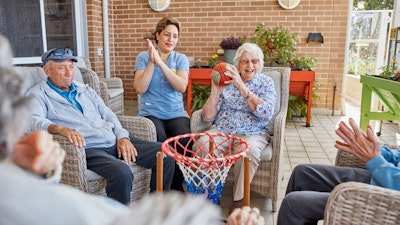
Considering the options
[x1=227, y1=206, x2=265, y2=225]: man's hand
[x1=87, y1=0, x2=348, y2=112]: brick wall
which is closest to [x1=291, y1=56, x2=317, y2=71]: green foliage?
[x1=87, y1=0, x2=348, y2=112]: brick wall

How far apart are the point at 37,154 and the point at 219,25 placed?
16.5 feet

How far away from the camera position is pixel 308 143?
3.93 meters

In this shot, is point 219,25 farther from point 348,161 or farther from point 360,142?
point 360,142

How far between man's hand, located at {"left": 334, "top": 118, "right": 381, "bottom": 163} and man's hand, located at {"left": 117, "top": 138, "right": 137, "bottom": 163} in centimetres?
115

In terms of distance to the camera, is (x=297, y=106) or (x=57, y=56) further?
(x=297, y=106)

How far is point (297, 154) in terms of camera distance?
11.5 feet

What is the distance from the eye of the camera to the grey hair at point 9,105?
0.45 meters

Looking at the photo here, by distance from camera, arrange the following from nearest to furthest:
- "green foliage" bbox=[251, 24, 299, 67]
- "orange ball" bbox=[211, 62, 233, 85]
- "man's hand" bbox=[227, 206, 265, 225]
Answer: "man's hand" bbox=[227, 206, 265, 225] < "orange ball" bbox=[211, 62, 233, 85] < "green foliage" bbox=[251, 24, 299, 67]

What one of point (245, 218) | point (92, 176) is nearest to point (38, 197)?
point (245, 218)

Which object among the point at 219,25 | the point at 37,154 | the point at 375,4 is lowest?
the point at 37,154

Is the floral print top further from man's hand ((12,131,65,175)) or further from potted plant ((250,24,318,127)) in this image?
potted plant ((250,24,318,127))

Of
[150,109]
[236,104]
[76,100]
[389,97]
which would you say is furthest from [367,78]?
[76,100]

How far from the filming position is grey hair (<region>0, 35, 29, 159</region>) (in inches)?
17.8

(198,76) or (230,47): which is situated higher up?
(230,47)
